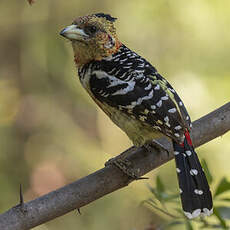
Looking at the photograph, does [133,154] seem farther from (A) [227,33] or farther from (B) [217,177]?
(A) [227,33]

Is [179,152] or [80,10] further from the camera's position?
[80,10]

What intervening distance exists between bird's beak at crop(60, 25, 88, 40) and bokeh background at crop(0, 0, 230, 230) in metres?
1.63

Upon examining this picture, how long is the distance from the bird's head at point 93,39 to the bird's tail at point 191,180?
741 mm

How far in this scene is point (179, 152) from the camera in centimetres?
312

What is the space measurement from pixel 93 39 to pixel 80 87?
1724mm

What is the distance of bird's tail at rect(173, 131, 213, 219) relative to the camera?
2984 millimetres

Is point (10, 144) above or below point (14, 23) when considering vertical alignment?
below

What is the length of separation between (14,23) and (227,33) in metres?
1.95

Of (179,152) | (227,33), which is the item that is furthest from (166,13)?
(179,152)

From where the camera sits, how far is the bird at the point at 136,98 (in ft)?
10.1

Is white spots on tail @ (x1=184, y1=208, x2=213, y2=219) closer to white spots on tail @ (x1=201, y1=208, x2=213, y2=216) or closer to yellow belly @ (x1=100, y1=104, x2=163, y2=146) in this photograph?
white spots on tail @ (x1=201, y1=208, x2=213, y2=216)

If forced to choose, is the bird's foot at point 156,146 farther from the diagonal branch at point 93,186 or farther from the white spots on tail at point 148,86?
the white spots on tail at point 148,86

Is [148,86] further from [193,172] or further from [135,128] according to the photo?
[193,172]

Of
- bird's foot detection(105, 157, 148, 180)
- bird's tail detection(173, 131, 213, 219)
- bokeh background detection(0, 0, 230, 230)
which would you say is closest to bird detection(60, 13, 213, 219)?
bird's tail detection(173, 131, 213, 219)
